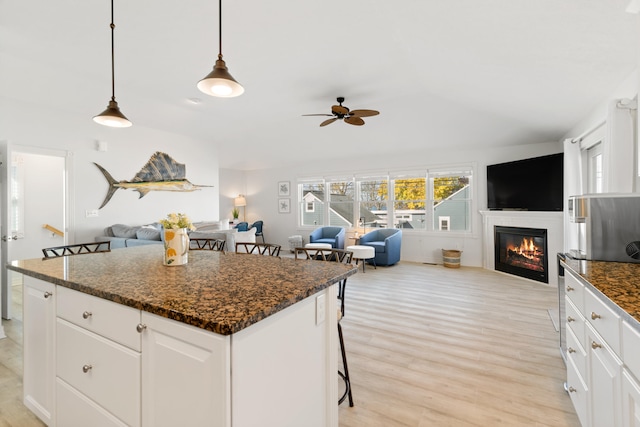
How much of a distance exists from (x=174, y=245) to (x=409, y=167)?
6025 millimetres

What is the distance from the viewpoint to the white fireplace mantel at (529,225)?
473 centimetres

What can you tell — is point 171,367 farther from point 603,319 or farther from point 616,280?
point 616,280

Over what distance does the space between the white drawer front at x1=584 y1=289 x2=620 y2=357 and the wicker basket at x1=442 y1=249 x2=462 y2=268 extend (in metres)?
4.88

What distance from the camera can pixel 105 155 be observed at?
4789 mm

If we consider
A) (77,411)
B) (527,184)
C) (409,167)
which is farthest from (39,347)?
(409,167)

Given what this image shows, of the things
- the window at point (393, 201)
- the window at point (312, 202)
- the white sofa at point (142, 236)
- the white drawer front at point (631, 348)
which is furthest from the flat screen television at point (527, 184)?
the white sofa at point (142, 236)

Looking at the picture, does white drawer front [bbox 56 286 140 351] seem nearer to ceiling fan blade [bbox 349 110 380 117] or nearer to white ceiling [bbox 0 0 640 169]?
white ceiling [bbox 0 0 640 169]

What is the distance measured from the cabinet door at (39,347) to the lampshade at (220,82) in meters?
1.37

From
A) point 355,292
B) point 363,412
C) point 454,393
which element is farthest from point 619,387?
point 355,292

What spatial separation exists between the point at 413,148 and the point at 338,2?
457 centimetres

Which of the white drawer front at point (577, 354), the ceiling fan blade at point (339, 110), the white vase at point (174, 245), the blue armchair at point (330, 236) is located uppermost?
the ceiling fan blade at point (339, 110)

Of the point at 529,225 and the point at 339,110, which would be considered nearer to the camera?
the point at 339,110

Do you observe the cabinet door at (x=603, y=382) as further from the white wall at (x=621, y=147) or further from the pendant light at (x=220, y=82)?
the pendant light at (x=220, y=82)

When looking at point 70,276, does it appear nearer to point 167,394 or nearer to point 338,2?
point 167,394
